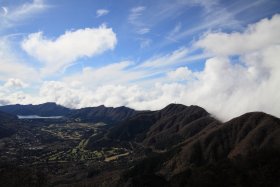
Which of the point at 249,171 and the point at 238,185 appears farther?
the point at 249,171

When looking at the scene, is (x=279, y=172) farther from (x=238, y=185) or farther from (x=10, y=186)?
(x=10, y=186)

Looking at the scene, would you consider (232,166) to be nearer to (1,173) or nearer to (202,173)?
(202,173)

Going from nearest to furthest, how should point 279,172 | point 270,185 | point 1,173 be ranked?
point 270,185 → point 279,172 → point 1,173

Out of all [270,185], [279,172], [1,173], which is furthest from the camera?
[1,173]

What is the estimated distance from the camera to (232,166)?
18600 centimetres

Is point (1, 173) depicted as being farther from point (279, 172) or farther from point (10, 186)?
point (279, 172)

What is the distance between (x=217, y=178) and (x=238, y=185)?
13.2 m

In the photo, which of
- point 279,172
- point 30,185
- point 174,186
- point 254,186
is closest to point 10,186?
point 30,185

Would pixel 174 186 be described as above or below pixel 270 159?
below

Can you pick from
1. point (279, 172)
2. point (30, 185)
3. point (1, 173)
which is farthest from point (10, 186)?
point (279, 172)

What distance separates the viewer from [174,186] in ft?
623

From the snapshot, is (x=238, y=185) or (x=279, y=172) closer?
(x=238, y=185)

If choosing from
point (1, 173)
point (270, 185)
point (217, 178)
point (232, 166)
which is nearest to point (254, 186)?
point (270, 185)

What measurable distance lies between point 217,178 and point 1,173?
10679 cm
